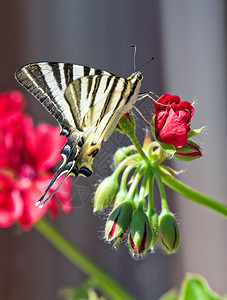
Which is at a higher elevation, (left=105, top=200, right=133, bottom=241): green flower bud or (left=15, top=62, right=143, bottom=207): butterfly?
(left=15, top=62, right=143, bottom=207): butterfly

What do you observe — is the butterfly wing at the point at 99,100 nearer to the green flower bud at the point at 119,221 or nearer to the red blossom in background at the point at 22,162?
the green flower bud at the point at 119,221

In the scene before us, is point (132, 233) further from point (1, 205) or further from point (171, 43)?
point (171, 43)

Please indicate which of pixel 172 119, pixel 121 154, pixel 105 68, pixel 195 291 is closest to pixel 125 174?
pixel 121 154

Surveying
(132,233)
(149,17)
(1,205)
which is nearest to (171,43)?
(149,17)

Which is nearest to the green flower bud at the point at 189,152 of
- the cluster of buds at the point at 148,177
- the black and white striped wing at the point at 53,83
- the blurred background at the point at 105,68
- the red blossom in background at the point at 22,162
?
the cluster of buds at the point at 148,177

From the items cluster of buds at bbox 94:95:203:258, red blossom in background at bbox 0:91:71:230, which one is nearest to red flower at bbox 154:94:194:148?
cluster of buds at bbox 94:95:203:258

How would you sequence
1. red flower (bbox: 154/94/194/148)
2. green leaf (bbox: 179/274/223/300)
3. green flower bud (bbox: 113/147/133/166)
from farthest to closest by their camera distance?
green leaf (bbox: 179/274/223/300) → green flower bud (bbox: 113/147/133/166) → red flower (bbox: 154/94/194/148)

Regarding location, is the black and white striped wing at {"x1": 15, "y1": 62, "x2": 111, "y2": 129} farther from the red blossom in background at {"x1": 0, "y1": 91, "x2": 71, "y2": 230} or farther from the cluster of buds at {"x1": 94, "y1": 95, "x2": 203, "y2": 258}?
the red blossom in background at {"x1": 0, "y1": 91, "x2": 71, "y2": 230}
